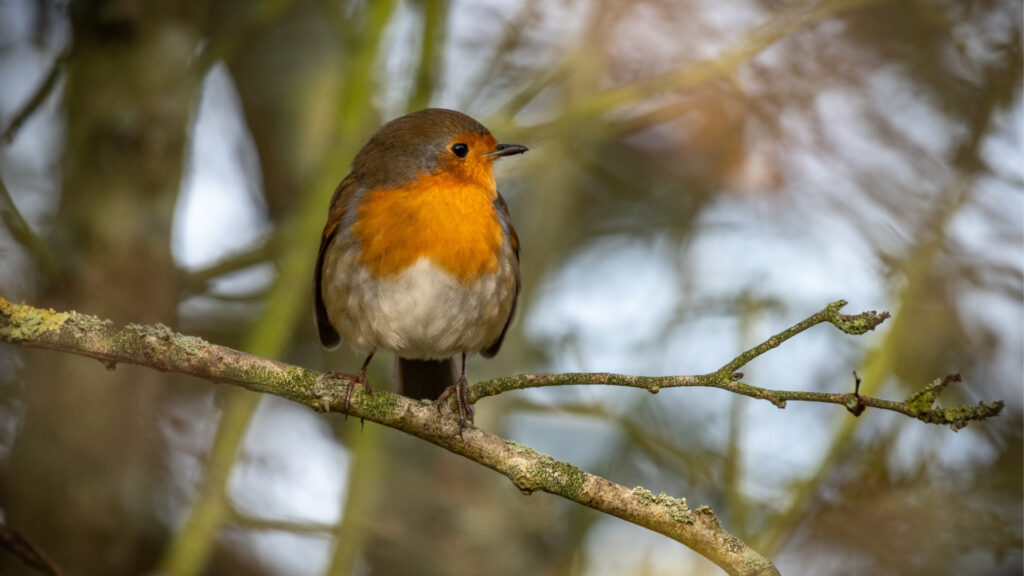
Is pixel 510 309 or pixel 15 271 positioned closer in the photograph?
pixel 15 271

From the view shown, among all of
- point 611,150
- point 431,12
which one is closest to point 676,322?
point 611,150

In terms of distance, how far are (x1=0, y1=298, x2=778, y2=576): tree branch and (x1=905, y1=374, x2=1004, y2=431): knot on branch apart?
44cm

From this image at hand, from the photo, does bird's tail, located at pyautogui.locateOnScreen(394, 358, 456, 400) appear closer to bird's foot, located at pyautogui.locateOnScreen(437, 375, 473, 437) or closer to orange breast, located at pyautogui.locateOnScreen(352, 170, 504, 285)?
orange breast, located at pyautogui.locateOnScreen(352, 170, 504, 285)

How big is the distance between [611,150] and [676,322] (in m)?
1.32

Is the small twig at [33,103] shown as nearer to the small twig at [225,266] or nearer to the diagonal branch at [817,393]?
the small twig at [225,266]

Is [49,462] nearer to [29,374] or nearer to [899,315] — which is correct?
[29,374]

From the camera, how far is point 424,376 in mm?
3988

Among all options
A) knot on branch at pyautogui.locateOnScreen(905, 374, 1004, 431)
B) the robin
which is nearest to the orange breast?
the robin

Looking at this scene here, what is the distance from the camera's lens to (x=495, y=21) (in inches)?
181

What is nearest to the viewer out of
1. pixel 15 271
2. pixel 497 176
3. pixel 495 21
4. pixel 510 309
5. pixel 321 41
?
pixel 15 271

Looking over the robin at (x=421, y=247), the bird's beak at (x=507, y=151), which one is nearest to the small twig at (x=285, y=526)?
the robin at (x=421, y=247)

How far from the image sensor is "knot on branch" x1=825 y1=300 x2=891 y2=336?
1893 mm

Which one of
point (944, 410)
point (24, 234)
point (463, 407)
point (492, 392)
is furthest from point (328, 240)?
point (944, 410)

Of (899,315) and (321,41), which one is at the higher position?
(321,41)
